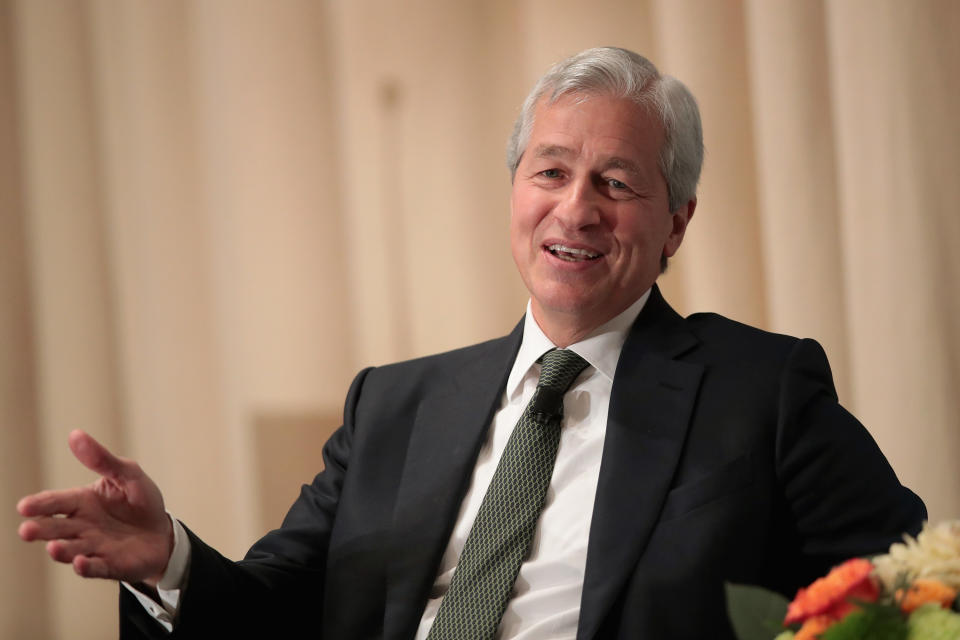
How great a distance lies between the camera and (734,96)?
2213mm

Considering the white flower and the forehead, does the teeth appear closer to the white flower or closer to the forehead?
the forehead

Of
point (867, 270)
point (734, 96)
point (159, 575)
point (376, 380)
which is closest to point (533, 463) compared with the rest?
point (376, 380)

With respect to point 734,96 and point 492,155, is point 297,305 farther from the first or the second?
point 734,96

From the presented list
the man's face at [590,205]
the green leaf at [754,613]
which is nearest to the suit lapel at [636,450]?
the man's face at [590,205]

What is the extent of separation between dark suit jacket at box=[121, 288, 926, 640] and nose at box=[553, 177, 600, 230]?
0.20 m

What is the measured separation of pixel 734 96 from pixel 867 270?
20.2 inches

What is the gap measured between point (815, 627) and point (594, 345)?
0.83 meters

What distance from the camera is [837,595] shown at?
830mm

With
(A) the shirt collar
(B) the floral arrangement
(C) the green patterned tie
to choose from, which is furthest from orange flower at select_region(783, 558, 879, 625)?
(A) the shirt collar

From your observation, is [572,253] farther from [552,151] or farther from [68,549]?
[68,549]

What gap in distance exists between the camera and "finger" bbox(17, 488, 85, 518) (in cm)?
119

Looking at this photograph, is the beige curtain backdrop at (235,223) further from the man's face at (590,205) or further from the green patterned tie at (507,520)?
the green patterned tie at (507,520)

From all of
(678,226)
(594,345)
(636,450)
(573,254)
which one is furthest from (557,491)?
(678,226)

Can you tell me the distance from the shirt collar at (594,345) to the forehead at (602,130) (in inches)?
10.0
